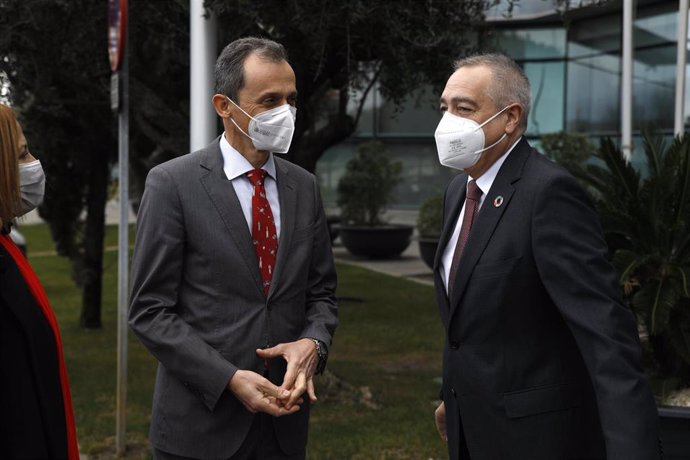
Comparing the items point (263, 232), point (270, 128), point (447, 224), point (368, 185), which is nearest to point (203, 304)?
point (263, 232)

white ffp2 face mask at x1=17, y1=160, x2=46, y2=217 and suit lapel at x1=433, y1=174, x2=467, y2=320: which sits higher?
white ffp2 face mask at x1=17, y1=160, x2=46, y2=217

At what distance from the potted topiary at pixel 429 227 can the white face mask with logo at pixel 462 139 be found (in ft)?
43.0

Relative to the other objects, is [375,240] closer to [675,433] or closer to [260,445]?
[675,433]

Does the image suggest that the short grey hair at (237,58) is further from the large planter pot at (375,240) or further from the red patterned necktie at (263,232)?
the large planter pot at (375,240)

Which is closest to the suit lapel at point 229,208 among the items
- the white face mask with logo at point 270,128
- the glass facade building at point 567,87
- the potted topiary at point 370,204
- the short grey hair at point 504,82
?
the white face mask with logo at point 270,128

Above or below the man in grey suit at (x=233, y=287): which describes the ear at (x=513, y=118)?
above

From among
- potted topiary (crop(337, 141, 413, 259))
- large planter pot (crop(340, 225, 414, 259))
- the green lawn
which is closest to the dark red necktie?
the green lawn

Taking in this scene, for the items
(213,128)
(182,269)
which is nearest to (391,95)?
(213,128)

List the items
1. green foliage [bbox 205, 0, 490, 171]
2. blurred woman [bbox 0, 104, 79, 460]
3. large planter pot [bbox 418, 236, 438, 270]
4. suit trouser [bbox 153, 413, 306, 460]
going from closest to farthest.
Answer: blurred woman [bbox 0, 104, 79, 460] → suit trouser [bbox 153, 413, 306, 460] → green foliage [bbox 205, 0, 490, 171] → large planter pot [bbox 418, 236, 438, 270]

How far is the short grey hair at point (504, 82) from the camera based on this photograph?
2811 millimetres

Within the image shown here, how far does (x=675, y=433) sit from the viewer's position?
14.1ft

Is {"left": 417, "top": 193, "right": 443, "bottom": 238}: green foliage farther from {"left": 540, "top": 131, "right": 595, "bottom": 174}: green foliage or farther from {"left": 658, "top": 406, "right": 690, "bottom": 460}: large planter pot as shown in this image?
{"left": 658, "top": 406, "right": 690, "bottom": 460}: large planter pot

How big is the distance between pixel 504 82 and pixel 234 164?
0.88 metres

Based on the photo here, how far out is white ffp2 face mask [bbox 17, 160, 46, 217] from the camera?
2.80m
